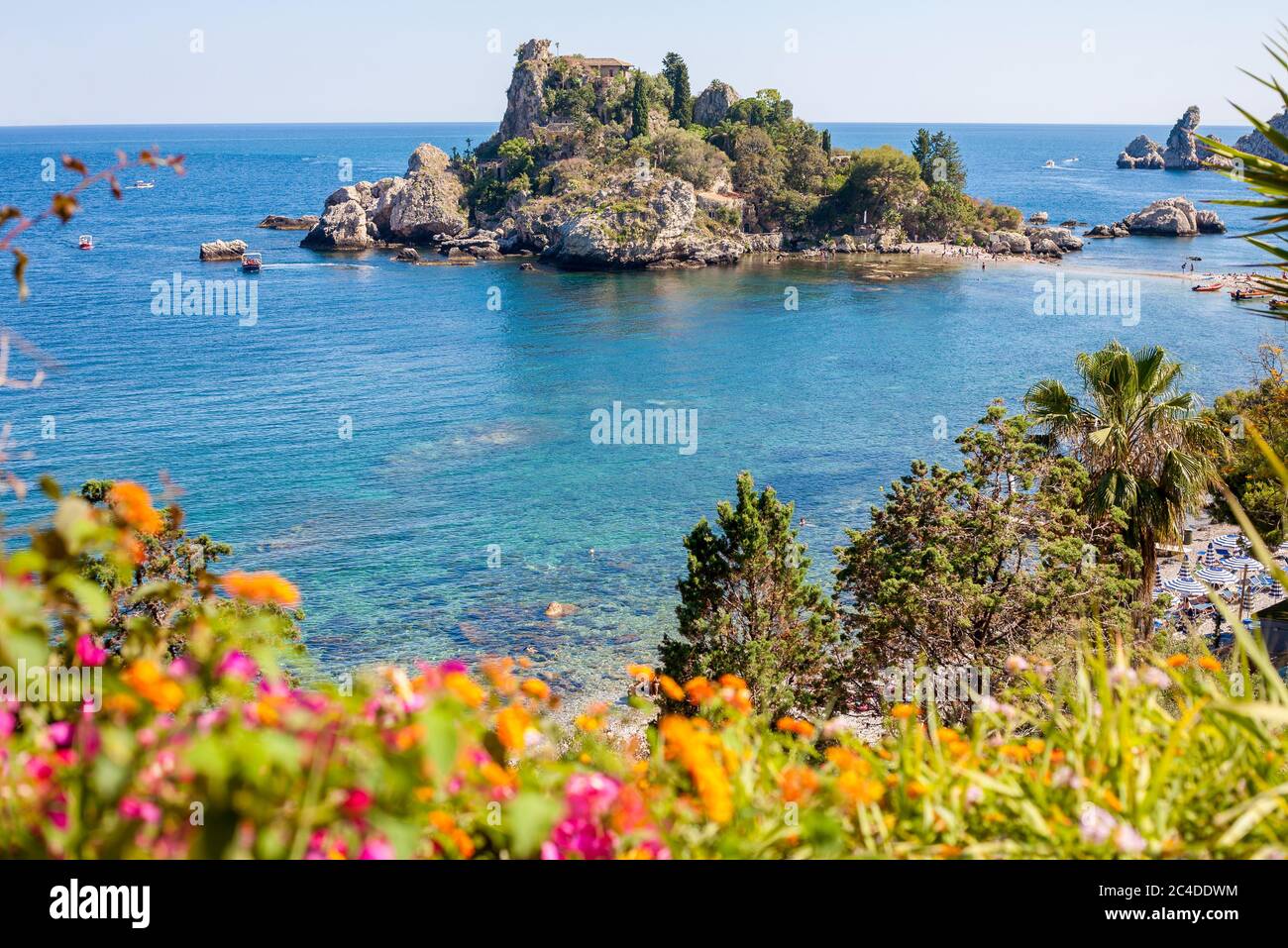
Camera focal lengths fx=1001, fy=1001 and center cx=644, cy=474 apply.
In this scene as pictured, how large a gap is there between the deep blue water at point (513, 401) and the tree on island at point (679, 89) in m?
35.2

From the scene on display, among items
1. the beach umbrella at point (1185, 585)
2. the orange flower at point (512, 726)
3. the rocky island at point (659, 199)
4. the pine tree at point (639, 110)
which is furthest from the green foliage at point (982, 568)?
the pine tree at point (639, 110)

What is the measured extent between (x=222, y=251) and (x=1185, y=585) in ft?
279

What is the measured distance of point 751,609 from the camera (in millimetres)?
17891

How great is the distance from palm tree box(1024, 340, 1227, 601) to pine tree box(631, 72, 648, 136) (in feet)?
317

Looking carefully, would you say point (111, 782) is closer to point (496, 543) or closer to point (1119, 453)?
point (1119, 453)

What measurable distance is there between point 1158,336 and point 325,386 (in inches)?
2005

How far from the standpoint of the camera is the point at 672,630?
28.7 metres

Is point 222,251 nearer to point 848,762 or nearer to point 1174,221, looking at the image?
point 848,762

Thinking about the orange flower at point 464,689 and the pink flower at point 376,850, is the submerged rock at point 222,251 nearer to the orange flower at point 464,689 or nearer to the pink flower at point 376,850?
the orange flower at point 464,689

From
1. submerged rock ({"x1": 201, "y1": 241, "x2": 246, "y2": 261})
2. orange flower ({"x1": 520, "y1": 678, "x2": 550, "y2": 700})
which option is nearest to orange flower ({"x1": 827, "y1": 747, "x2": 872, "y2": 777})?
orange flower ({"x1": 520, "y1": 678, "x2": 550, "y2": 700})

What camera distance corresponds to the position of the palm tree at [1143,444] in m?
17.8

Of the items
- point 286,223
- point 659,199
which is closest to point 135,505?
point 659,199

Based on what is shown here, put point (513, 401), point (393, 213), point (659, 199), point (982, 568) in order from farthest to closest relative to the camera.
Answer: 1. point (393, 213)
2. point (659, 199)
3. point (513, 401)
4. point (982, 568)
